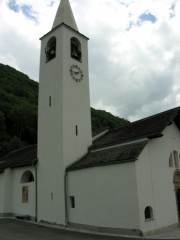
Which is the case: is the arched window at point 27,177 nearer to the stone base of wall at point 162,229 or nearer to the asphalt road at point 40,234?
the asphalt road at point 40,234

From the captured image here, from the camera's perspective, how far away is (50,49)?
75.6 ft

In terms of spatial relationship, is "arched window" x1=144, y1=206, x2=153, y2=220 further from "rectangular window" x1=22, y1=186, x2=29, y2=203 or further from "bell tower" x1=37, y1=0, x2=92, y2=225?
"rectangular window" x1=22, y1=186, x2=29, y2=203

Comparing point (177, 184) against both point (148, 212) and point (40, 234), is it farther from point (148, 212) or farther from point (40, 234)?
point (40, 234)

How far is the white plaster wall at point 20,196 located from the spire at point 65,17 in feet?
40.3

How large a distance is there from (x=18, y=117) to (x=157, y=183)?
164 ft

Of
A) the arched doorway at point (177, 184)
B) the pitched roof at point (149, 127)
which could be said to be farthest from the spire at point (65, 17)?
the arched doorway at point (177, 184)

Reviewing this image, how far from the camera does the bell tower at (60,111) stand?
19.4 meters

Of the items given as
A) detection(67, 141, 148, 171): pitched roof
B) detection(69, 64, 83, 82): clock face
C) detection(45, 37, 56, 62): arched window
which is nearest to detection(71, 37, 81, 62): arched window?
detection(69, 64, 83, 82): clock face

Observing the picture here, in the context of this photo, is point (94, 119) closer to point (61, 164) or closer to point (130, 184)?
point (61, 164)

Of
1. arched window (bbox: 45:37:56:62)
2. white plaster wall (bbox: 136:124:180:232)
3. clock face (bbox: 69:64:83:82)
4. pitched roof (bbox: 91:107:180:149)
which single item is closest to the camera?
white plaster wall (bbox: 136:124:180:232)

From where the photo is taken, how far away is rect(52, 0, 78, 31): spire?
2335 centimetres

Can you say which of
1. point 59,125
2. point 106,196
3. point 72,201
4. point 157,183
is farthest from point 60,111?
point 157,183

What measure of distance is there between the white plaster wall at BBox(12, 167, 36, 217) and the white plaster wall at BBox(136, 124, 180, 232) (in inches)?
387

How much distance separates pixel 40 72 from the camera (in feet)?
76.0
